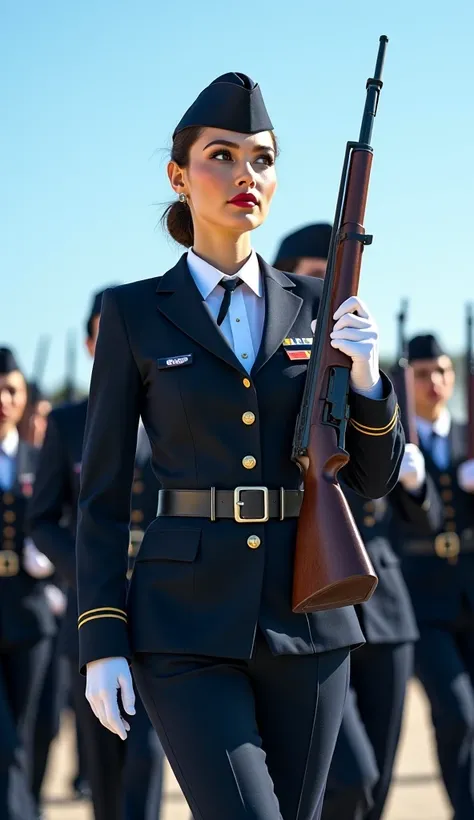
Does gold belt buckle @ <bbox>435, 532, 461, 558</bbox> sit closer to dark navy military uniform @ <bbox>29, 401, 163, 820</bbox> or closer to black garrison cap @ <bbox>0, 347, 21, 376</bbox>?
dark navy military uniform @ <bbox>29, 401, 163, 820</bbox>

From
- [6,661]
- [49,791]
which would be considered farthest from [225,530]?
[49,791]

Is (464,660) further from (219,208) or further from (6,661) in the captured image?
(219,208)

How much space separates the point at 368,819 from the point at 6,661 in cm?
195

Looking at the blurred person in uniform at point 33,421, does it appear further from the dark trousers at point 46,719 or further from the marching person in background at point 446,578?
the marching person in background at point 446,578

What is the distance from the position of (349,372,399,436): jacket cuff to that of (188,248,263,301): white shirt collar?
1.26 ft

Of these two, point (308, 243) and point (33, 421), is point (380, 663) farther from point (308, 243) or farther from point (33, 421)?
point (33, 421)

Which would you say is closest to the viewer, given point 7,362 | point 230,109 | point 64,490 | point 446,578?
point 230,109

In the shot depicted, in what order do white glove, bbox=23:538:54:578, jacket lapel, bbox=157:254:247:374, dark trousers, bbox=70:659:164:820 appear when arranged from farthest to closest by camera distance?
white glove, bbox=23:538:54:578 → dark trousers, bbox=70:659:164:820 → jacket lapel, bbox=157:254:247:374

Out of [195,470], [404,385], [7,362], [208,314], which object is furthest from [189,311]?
[7,362]

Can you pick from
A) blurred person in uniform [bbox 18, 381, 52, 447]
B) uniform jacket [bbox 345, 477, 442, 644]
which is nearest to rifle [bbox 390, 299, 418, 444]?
uniform jacket [bbox 345, 477, 442, 644]

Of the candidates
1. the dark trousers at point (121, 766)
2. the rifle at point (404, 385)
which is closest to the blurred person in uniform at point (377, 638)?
the rifle at point (404, 385)

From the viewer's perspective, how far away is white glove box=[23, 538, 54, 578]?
7.07 metres

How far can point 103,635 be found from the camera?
10.9 ft

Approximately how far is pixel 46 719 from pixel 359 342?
15.2ft
